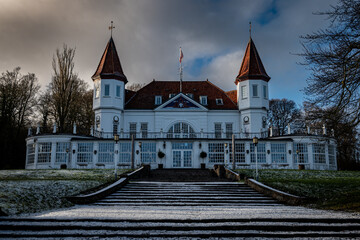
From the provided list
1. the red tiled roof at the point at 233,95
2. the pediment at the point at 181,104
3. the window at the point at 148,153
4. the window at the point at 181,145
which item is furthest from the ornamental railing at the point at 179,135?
the red tiled roof at the point at 233,95

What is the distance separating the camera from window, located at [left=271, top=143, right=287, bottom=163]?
34188mm

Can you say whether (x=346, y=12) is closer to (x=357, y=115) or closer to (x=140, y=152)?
(x=357, y=115)

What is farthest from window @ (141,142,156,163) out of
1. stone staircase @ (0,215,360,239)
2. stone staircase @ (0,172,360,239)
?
stone staircase @ (0,215,360,239)

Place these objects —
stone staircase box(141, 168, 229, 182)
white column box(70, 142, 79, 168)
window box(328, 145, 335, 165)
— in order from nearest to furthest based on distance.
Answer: stone staircase box(141, 168, 229, 182), white column box(70, 142, 79, 168), window box(328, 145, 335, 165)

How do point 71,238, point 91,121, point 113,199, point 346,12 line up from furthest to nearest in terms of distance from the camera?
point 91,121 → point 113,199 → point 346,12 → point 71,238

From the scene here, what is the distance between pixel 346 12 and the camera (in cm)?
1100

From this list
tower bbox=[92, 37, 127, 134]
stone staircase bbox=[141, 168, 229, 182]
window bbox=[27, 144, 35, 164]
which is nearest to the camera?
stone staircase bbox=[141, 168, 229, 182]

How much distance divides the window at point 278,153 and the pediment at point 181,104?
30.6ft

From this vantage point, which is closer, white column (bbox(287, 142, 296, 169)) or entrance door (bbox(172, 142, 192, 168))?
white column (bbox(287, 142, 296, 169))

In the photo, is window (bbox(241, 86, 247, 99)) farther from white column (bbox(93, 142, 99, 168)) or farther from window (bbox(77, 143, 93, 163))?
window (bbox(77, 143, 93, 163))

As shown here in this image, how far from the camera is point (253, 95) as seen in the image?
1544 inches

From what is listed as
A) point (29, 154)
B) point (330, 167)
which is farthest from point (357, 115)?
point (29, 154)

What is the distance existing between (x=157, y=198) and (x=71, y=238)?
6.47 m

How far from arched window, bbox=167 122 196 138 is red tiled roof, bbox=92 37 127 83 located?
853 centimetres
